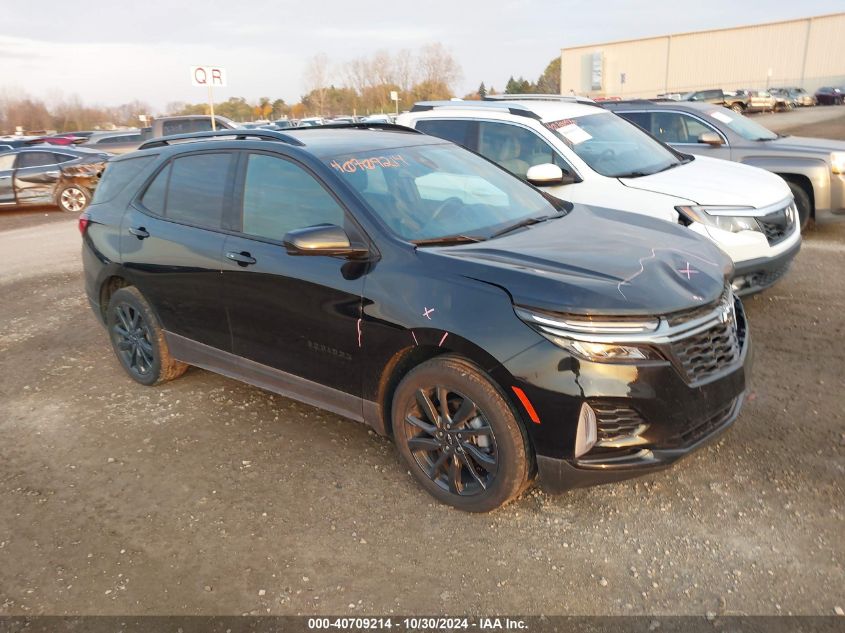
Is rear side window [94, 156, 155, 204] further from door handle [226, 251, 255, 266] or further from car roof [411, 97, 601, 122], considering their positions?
car roof [411, 97, 601, 122]

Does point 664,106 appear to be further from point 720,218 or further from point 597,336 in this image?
point 597,336

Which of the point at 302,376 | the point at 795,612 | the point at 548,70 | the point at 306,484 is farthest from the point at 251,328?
the point at 548,70

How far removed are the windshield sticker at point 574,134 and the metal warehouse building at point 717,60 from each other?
7615cm

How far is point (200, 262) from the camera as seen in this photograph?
4.23m

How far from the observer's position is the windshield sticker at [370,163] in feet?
12.4

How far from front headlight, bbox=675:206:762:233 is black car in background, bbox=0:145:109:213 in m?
13.1

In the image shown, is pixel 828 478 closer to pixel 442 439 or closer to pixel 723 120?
pixel 442 439

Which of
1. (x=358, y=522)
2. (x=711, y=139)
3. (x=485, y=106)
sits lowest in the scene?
(x=358, y=522)

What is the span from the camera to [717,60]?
254ft

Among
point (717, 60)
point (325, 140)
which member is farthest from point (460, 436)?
point (717, 60)

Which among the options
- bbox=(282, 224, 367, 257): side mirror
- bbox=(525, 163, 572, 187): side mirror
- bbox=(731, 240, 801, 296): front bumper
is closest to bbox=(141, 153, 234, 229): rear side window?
bbox=(282, 224, 367, 257): side mirror

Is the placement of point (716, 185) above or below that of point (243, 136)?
below

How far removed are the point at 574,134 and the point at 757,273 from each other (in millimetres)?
2094

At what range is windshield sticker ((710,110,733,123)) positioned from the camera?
9000mm
